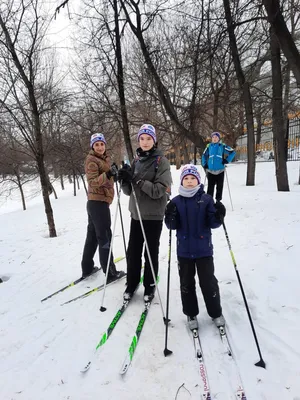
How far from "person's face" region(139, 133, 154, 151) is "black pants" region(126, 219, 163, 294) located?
3.21 feet

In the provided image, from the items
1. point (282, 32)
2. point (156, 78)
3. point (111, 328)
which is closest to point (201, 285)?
point (111, 328)

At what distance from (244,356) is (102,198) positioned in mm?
2693

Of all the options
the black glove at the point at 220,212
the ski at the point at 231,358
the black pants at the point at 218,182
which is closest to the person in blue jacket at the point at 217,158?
the black pants at the point at 218,182

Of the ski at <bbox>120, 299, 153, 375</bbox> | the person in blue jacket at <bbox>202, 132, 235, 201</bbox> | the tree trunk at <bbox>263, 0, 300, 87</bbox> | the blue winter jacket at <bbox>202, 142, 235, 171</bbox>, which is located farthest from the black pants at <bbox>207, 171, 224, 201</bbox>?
the ski at <bbox>120, 299, 153, 375</bbox>

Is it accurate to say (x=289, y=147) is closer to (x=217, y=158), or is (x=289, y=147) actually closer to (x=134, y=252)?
(x=217, y=158)

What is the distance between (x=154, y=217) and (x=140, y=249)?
0.52 meters

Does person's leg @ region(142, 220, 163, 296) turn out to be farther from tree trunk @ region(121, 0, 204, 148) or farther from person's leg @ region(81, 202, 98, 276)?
tree trunk @ region(121, 0, 204, 148)

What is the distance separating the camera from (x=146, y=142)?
123 inches

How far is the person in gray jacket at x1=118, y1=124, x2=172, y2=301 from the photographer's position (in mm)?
3076

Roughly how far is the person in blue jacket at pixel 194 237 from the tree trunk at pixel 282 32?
332cm

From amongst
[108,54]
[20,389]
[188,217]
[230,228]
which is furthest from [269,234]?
[108,54]

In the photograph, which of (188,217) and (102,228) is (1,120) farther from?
(188,217)

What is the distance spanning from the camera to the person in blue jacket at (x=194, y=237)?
2691mm

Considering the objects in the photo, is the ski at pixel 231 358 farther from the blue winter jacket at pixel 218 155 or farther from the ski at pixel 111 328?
the blue winter jacket at pixel 218 155
